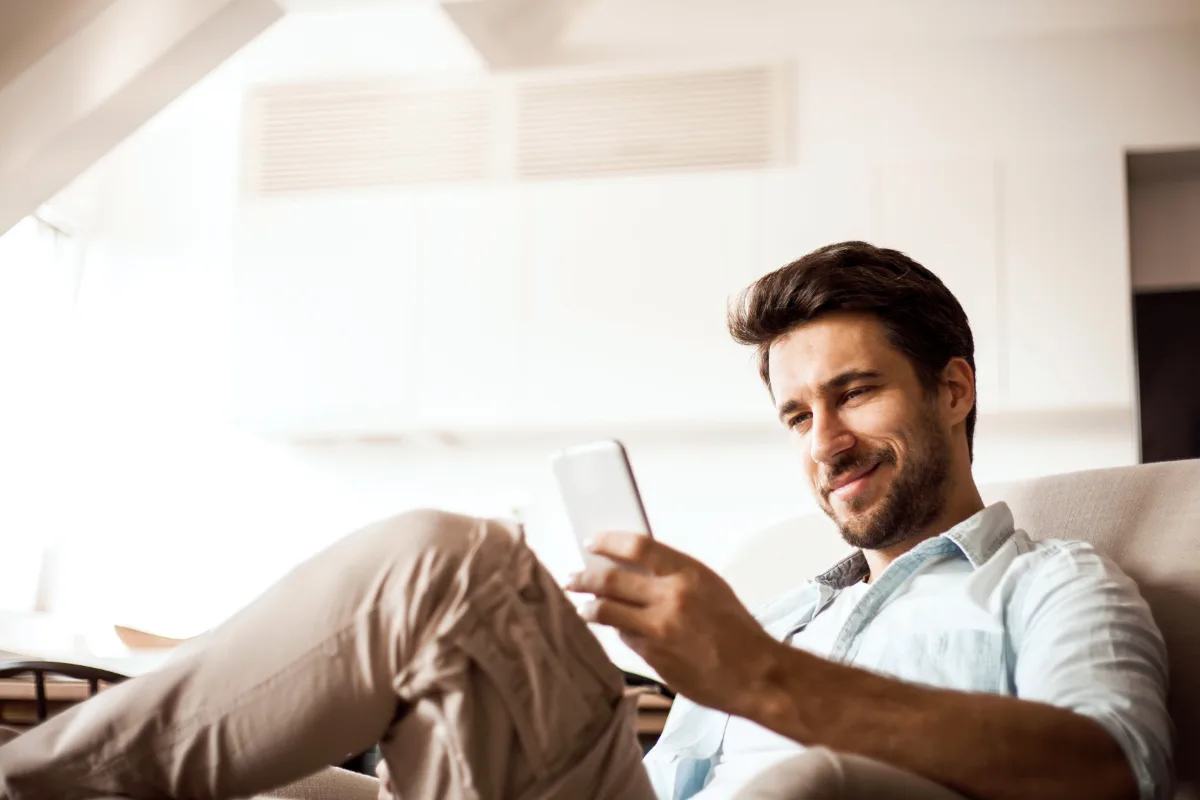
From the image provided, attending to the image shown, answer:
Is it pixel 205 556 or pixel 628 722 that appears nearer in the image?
pixel 628 722

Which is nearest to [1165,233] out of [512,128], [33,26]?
[512,128]

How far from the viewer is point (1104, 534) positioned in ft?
5.34

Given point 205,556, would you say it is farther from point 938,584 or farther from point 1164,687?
point 1164,687

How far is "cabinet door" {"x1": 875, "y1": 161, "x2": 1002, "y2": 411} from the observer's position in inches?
146

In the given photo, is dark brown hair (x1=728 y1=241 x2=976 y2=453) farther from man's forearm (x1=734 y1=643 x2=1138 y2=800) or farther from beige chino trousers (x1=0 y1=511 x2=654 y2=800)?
beige chino trousers (x1=0 y1=511 x2=654 y2=800)

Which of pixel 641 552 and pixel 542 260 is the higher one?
pixel 542 260

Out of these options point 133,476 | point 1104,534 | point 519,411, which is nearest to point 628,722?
point 1104,534

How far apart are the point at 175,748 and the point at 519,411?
3.02 m

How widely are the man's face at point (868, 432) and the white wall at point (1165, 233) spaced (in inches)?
105

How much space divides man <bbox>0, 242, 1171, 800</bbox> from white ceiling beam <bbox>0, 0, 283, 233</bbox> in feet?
7.64

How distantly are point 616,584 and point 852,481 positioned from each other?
0.66 metres

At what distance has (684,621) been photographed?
113 centimetres

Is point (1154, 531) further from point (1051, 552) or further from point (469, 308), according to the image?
point (469, 308)

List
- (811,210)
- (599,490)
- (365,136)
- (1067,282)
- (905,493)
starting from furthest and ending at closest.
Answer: (365,136)
(811,210)
(1067,282)
(905,493)
(599,490)
